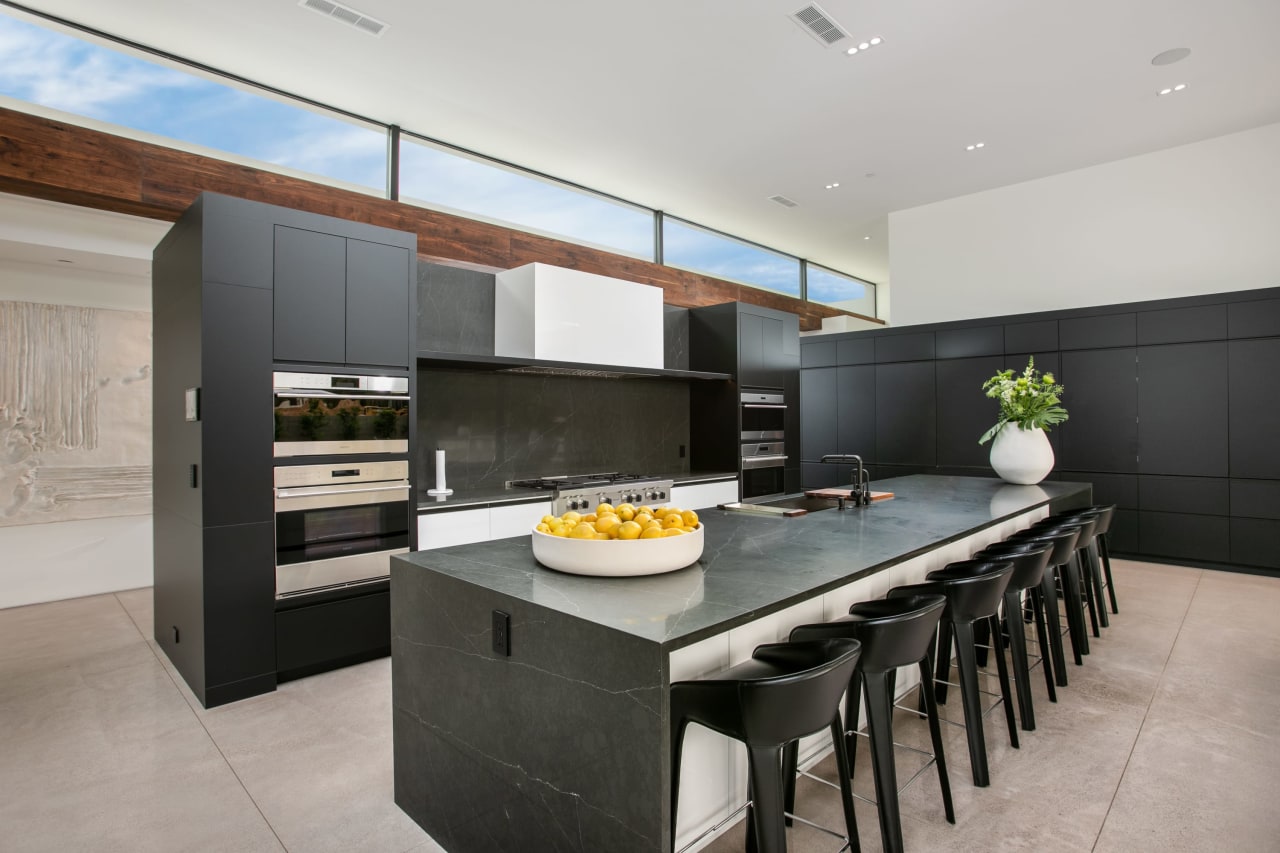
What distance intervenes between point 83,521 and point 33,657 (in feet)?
5.02

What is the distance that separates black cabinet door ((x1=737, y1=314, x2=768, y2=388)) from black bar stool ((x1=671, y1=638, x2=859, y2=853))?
14.7ft

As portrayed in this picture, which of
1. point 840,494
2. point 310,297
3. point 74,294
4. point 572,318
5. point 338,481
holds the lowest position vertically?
point 840,494

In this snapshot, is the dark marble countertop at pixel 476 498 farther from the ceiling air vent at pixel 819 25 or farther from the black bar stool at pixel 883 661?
the ceiling air vent at pixel 819 25

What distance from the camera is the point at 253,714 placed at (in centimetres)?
274

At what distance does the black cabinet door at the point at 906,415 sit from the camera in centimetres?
676

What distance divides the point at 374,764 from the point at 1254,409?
20.7 feet

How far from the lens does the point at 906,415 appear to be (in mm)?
6926

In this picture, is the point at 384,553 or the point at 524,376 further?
the point at 524,376

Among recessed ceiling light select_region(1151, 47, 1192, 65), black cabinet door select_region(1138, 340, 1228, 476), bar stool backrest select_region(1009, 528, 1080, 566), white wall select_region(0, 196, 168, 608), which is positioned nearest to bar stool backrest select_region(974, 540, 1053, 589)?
bar stool backrest select_region(1009, 528, 1080, 566)

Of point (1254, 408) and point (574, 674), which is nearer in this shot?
point (574, 674)

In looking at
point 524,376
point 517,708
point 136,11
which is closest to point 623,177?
point 524,376

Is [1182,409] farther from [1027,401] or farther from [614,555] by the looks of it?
[614,555]

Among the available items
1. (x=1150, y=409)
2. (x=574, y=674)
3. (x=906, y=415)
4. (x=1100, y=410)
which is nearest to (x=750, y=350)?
(x=906, y=415)

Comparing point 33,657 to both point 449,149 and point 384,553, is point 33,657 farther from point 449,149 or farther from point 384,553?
point 449,149
